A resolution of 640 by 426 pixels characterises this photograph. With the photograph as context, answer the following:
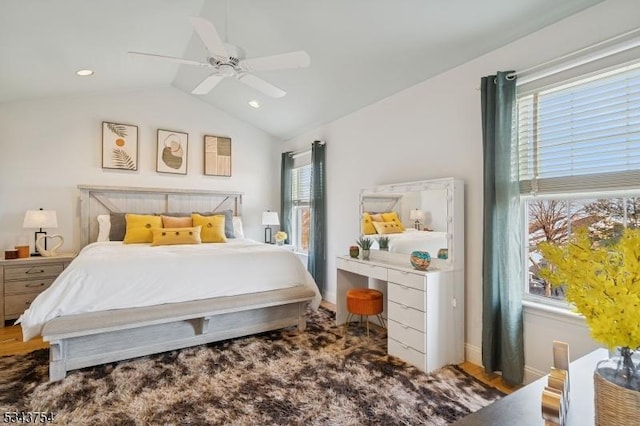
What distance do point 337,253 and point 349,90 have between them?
208 centimetres

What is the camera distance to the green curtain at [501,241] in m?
2.35

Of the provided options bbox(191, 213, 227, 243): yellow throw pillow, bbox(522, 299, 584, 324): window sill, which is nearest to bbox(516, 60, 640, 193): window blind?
bbox(522, 299, 584, 324): window sill

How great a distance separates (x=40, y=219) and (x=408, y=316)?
165 inches

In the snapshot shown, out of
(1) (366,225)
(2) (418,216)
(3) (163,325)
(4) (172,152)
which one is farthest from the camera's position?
(4) (172,152)

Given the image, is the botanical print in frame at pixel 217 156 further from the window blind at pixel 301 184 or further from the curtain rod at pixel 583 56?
the curtain rod at pixel 583 56

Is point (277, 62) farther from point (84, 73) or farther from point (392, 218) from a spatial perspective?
point (84, 73)

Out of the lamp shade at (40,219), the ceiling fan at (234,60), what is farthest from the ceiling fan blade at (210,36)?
the lamp shade at (40,219)

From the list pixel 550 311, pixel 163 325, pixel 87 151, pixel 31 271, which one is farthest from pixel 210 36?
pixel 31 271

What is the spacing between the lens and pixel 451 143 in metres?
2.93

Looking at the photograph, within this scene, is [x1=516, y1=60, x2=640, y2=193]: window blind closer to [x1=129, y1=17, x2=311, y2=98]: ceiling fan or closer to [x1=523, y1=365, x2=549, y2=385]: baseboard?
[x1=523, y1=365, x2=549, y2=385]: baseboard

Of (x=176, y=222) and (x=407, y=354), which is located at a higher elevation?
(x=176, y=222)

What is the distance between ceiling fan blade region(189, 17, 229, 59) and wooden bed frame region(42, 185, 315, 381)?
203 cm

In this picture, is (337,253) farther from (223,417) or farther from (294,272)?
(223,417)

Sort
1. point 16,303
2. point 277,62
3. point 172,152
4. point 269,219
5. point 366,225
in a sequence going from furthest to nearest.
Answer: point 269,219
point 172,152
point 366,225
point 16,303
point 277,62
